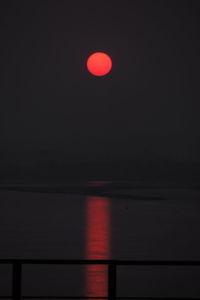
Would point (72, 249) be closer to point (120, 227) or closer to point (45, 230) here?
point (45, 230)

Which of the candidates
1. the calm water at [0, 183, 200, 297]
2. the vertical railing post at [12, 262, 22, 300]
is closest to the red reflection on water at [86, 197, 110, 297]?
the calm water at [0, 183, 200, 297]

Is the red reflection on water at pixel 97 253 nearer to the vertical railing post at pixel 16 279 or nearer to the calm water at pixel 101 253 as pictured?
the calm water at pixel 101 253

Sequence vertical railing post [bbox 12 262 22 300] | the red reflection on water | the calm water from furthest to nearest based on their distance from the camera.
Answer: the calm water
the red reflection on water
vertical railing post [bbox 12 262 22 300]

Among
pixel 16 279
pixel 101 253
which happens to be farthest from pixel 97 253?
pixel 16 279

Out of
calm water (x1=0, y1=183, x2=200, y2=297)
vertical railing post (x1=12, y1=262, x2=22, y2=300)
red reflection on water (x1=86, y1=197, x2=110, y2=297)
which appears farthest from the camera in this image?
calm water (x1=0, y1=183, x2=200, y2=297)

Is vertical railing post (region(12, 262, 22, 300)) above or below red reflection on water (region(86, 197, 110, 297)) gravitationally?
below

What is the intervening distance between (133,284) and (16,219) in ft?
198

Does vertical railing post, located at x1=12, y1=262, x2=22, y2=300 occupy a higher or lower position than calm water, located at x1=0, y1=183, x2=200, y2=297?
lower

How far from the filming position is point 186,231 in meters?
68.6

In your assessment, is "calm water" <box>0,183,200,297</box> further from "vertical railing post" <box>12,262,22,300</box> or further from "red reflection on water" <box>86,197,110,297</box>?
"vertical railing post" <box>12,262,22,300</box>

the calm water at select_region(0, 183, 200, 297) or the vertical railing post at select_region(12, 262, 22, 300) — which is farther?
the calm water at select_region(0, 183, 200, 297)

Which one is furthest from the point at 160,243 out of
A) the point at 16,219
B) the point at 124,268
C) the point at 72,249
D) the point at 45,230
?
the point at 16,219

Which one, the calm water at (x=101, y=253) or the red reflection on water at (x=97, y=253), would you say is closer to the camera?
the red reflection on water at (x=97, y=253)

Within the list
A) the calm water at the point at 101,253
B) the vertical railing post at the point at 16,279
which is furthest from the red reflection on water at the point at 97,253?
the vertical railing post at the point at 16,279
